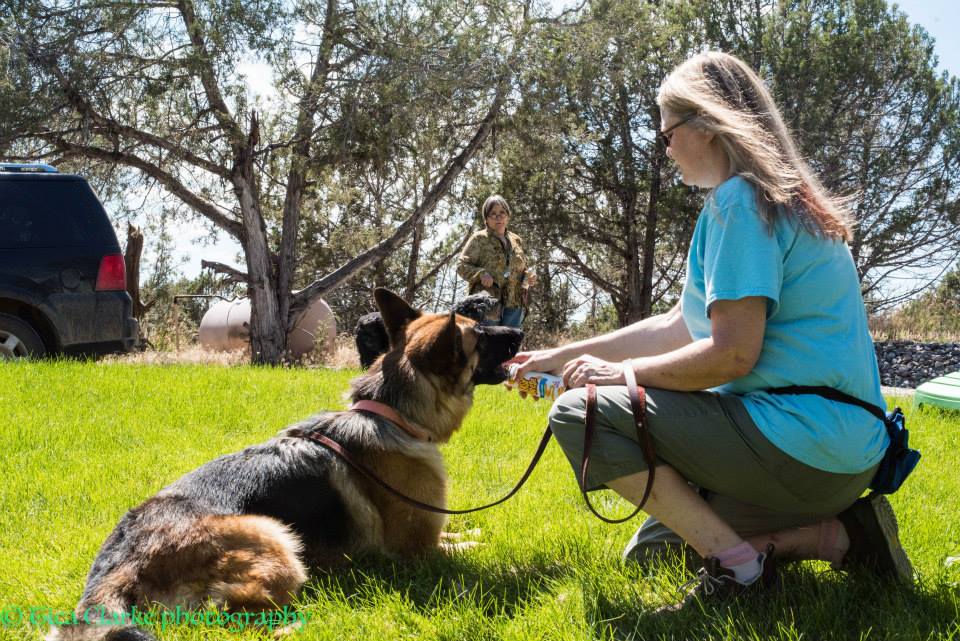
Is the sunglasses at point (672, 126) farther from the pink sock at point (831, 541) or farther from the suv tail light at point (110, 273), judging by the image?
the suv tail light at point (110, 273)

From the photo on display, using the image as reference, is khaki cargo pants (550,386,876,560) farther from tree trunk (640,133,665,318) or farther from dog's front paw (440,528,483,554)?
tree trunk (640,133,665,318)

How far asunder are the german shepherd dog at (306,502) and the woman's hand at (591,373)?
2.35 feet

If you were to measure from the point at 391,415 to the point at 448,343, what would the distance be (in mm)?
439

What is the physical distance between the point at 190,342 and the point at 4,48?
25.2ft

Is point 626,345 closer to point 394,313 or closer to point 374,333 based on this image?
point 394,313

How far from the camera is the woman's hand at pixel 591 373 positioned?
2773 millimetres

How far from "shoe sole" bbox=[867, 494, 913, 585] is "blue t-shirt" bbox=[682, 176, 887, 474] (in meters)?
0.28

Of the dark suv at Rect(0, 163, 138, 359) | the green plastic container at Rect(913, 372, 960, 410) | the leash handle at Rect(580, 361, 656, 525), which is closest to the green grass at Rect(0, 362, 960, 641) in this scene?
the green plastic container at Rect(913, 372, 960, 410)

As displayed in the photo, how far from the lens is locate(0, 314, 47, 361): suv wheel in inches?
344

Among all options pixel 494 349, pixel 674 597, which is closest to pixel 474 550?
pixel 494 349

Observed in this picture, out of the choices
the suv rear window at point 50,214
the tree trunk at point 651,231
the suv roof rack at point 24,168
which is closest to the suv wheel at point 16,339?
the suv rear window at point 50,214

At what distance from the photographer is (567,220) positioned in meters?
20.3

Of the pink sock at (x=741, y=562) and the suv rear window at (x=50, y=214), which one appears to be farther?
the suv rear window at (x=50, y=214)

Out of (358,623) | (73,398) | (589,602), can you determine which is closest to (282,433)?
(358,623)
